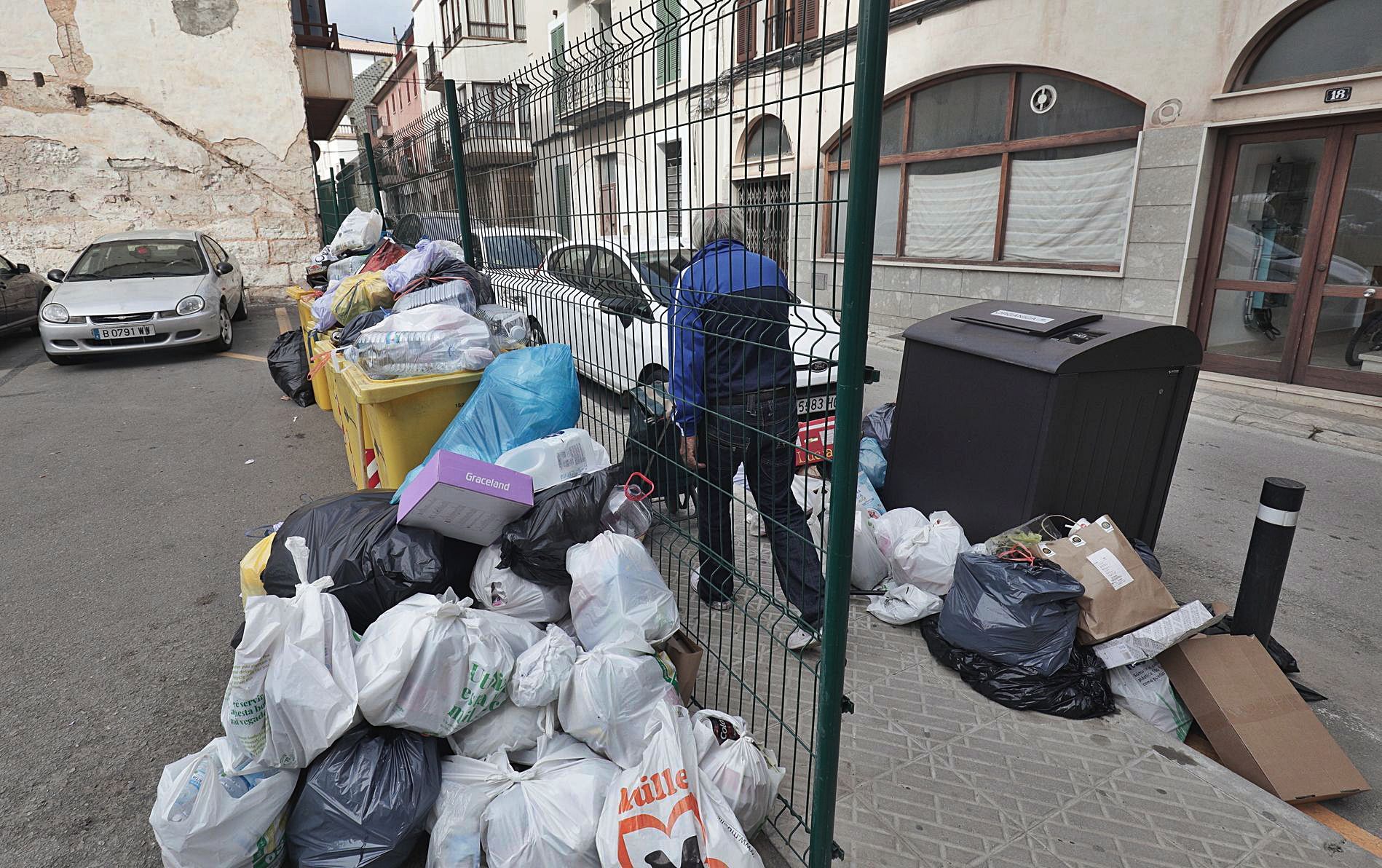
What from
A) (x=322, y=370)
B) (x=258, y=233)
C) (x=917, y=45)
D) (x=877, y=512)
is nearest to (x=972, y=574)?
(x=877, y=512)

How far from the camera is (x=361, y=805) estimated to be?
80.0 inches

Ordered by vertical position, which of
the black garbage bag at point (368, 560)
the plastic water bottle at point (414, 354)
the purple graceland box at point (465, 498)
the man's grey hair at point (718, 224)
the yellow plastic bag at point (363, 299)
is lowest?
the black garbage bag at point (368, 560)

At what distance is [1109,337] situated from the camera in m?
3.20

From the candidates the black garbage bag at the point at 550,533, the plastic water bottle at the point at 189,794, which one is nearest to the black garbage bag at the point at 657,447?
the black garbage bag at the point at 550,533

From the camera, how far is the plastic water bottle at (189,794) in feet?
6.30

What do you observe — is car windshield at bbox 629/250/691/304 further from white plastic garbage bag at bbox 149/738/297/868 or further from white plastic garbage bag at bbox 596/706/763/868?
white plastic garbage bag at bbox 149/738/297/868

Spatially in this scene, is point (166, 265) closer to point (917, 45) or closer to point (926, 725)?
point (917, 45)

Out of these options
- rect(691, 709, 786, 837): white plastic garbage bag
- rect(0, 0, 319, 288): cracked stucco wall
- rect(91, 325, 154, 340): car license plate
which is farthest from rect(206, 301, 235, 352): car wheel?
rect(691, 709, 786, 837): white plastic garbage bag

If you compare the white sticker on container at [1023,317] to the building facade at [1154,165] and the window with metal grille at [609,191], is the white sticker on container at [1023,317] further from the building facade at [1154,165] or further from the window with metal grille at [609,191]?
the window with metal grille at [609,191]

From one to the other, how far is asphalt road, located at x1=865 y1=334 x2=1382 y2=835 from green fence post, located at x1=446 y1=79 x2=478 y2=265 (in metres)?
4.45

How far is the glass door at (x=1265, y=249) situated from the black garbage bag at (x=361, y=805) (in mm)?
8434

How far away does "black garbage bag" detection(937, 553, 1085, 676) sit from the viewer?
2801 millimetres

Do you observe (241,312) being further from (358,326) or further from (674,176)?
(674,176)

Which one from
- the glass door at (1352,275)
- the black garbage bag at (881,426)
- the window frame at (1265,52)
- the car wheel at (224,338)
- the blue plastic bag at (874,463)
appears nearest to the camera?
the blue plastic bag at (874,463)
